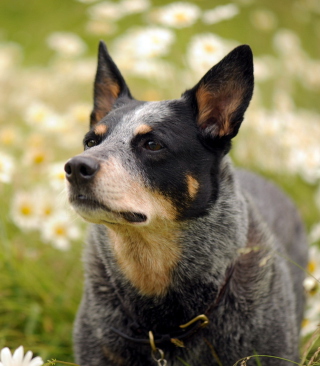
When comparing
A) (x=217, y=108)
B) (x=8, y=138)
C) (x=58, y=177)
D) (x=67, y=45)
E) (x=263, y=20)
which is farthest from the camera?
(x=263, y=20)

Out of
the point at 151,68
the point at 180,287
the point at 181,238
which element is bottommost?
the point at 180,287

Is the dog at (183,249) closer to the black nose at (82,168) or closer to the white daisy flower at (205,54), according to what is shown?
the black nose at (82,168)

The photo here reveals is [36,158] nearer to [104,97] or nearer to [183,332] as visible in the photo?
[104,97]

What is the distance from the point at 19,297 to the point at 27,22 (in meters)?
8.01

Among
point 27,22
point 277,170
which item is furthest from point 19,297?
point 27,22

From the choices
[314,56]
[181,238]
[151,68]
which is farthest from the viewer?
[314,56]

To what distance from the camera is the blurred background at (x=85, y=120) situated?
3695mm

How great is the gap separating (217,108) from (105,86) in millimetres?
817

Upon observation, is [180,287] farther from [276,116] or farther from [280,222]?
[276,116]

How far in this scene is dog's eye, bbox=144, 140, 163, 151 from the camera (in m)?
2.67

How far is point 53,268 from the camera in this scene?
4.21m

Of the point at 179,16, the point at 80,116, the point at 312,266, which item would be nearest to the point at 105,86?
the point at 80,116

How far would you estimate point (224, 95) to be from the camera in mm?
2832

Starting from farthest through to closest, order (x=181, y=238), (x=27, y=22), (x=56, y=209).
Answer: (x=27, y=22) < (x=56, y=209) < (x=181, y=238)
